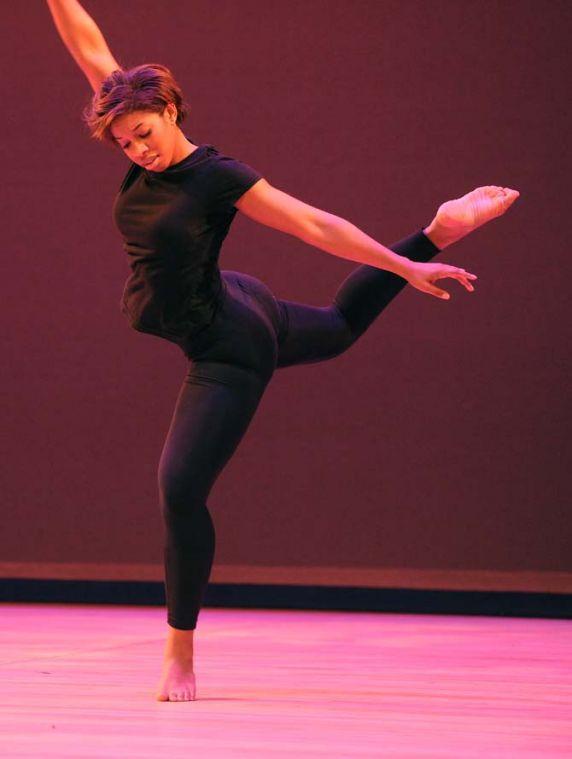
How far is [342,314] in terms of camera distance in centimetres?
310

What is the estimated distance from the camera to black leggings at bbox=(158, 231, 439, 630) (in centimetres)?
263

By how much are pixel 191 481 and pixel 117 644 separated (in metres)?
1.11

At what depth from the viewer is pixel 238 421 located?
270 centimetres

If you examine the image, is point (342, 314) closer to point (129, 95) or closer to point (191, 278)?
point (191, 278)

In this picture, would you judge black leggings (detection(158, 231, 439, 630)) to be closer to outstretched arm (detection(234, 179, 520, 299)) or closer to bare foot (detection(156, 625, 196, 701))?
bare foot (detection(156, 625, 196, 701))

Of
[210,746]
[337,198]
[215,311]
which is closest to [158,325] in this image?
[215,311]

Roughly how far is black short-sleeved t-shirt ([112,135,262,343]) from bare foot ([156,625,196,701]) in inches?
24.9

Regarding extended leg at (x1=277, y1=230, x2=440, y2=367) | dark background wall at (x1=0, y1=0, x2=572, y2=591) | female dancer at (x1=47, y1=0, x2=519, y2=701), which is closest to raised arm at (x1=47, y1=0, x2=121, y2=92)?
female dancer at (x1=47, y1=0, x2=519, y2=701)

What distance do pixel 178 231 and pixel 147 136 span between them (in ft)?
0.65

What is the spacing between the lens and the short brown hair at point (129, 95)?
8.39ft

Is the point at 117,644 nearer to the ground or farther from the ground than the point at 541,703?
nearer to the ground

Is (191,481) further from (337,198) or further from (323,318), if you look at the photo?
(337,198)

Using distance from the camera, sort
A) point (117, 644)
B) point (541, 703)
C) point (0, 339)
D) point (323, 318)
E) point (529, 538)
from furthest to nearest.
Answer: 1. point (0, 339)
2. point (529, 538)
3. point (117, 644)
4. point (323, 318)
5. point (541, 703)

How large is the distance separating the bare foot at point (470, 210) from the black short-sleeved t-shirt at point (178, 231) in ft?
1.91
